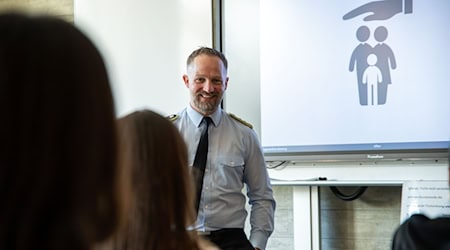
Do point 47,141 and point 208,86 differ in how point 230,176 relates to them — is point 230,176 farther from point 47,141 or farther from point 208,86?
point 47,141

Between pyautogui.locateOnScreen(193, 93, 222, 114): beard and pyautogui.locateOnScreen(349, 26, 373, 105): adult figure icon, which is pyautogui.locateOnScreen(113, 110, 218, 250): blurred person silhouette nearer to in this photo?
pyautogui.locateOnScreen(193, 93, 222, 114): beard

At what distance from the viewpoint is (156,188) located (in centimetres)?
91

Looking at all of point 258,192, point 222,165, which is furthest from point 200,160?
point 258,192

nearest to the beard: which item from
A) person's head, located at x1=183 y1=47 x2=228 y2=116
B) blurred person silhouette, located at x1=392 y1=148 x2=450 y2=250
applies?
person's head, located at x1=183 y1=47 x2=228 y2=116

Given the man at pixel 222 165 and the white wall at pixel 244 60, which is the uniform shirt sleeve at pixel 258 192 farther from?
the white wall at pixel 244 60

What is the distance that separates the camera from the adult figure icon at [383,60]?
314cm

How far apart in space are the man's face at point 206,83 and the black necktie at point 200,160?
0.26 feet

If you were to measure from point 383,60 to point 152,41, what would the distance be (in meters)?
1.56

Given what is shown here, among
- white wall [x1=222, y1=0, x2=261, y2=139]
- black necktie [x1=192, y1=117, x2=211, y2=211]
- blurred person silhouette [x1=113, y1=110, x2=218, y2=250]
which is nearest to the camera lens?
blurred person silhouette [x1=113, y1=110, x2=218, y2=250]

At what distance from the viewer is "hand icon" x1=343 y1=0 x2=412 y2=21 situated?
312 cm

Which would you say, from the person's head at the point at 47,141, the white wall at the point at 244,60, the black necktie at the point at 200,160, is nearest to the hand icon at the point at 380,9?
the white wall at the point at 244,60

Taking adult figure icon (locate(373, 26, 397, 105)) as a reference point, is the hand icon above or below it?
above

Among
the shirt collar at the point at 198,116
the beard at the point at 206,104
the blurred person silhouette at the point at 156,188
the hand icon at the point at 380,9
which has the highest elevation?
the hand icon at the point at 380,9

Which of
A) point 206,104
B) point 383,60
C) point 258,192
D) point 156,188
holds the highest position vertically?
point 383,60
